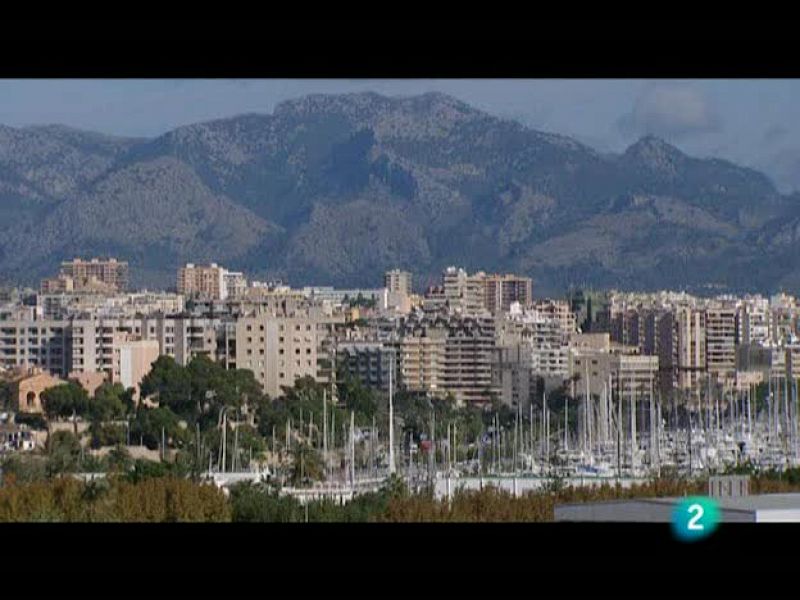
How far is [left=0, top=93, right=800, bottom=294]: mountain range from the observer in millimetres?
21594

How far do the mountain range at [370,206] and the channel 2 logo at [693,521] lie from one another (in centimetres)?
1718

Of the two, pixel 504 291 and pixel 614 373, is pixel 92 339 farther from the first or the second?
pixel 614 373

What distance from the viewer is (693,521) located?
3668mm

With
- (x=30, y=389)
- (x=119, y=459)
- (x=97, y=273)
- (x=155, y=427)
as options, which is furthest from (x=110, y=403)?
(x=97, y=273)

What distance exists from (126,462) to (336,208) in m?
6.56

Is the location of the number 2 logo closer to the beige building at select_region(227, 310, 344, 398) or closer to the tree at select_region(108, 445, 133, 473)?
the tree at select_region(108, 445, 133, 473)

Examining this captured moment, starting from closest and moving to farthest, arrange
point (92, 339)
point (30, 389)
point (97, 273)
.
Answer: point (30, 389) → point (92, 339) → point (97, 273)

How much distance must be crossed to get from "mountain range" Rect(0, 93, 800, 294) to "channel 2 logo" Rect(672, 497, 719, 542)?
17178 millimetres

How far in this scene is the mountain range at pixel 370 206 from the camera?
2159cm

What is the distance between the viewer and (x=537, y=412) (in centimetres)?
2066

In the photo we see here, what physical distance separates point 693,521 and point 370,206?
19039 mm

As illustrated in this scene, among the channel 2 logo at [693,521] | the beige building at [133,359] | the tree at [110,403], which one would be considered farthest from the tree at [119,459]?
the channel 2 logo at [693,521]
